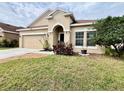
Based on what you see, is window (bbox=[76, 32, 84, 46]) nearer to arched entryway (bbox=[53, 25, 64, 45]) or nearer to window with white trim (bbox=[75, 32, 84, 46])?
window with white trim (bbox=[75, 32, 84, 46])

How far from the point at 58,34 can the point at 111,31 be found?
9.14 metres

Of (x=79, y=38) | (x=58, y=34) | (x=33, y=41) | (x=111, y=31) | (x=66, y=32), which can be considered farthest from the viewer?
(x=33, y=41)

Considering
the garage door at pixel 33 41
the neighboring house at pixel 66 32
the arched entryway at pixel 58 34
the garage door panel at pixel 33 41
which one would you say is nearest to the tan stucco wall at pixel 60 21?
the neighboring house at pixel 66 32

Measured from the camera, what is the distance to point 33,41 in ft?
69.4

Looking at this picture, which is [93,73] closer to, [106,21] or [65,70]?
[65,70]

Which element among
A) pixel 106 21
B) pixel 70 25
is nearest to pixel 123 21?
pixel 106 21

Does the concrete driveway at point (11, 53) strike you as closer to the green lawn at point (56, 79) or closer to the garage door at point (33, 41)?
the garage door at point (33, 41)

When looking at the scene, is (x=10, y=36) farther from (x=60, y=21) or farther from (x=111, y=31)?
(x=111, y=31)

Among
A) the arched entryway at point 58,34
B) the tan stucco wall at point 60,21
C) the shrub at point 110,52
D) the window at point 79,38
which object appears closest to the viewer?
the shrub at point 110,52

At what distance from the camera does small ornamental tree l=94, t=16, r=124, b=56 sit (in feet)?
36.5

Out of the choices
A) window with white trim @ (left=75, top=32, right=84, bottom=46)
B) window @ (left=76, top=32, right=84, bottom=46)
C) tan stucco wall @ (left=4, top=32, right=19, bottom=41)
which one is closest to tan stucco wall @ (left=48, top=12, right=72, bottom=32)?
window with white trim @ (left=75, top=32, right=84, bottom=46)

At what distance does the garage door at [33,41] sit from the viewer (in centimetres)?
2015

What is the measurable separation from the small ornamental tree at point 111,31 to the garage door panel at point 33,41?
10.3 m

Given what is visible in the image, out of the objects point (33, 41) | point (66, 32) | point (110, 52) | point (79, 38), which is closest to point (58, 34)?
point (66, 32)
